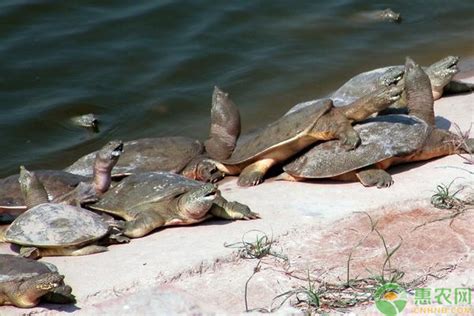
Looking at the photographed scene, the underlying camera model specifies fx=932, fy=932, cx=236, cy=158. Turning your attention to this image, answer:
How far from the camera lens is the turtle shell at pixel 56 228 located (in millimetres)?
4969

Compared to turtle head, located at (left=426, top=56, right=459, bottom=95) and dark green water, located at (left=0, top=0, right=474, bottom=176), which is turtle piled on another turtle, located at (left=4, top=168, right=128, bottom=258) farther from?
turtle head, located at (left=426, top=56, right=459, bottom=95)

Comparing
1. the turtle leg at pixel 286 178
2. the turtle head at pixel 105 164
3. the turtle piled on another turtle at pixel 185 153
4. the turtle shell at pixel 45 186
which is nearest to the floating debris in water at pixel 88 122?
the turtle piled on another turtle at pixel 185 153

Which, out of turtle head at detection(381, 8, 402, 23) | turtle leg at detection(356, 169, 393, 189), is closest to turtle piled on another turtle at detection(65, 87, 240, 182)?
turtle leg at detection(356, 169, 393, 189)

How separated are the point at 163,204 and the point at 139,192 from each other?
212 mm

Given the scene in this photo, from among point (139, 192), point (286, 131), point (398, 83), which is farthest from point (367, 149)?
point (139, 192)

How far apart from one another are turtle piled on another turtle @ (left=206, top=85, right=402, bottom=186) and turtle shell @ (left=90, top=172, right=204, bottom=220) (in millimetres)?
723

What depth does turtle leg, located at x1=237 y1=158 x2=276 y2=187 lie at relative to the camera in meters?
6.27

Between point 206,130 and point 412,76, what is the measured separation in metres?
2.10

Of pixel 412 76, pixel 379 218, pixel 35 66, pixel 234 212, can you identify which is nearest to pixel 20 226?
pixel 234 212

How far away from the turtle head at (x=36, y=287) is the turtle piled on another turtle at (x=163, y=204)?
1.03 meters

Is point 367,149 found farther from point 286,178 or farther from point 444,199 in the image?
point 444,199

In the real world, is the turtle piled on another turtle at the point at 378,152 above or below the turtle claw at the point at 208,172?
above

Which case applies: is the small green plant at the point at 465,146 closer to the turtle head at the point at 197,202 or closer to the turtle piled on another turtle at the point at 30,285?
the turtle head at the point at 197,202

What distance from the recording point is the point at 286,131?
20.1 feet
